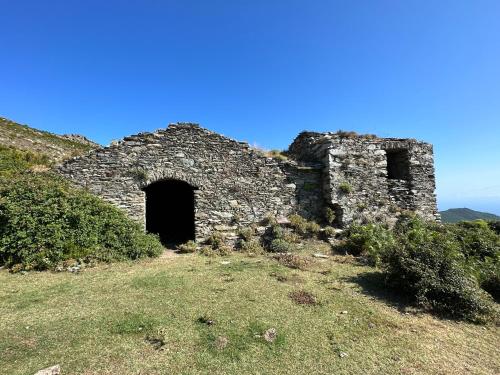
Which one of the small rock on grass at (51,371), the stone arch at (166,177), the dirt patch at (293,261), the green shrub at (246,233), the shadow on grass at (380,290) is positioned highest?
the stone arch at (166,177)

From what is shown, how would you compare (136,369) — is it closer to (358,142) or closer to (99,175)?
(99,175)

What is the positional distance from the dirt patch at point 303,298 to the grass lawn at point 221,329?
0.37ft

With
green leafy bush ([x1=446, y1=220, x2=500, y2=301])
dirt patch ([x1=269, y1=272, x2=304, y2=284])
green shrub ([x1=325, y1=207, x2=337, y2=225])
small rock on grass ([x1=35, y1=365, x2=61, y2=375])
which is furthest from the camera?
green shrub ([x1=325, y1=207, x2=337, y2=225])

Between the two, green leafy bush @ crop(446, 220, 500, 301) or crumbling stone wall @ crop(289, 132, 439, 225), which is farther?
crumbling stone wall @ crop(289, 132, 439, 225)

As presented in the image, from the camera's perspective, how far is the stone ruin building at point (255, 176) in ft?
37.1

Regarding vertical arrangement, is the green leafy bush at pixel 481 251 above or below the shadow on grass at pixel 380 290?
above

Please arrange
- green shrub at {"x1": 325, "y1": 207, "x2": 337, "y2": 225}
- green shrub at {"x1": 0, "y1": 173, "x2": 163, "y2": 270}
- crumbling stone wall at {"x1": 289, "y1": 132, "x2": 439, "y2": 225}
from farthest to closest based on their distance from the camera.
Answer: crumbling stone wall at {"x1": 289, "y1": 132, "x2": 439, "y2": 225}, green shrub at {"x1": 325, "y1": 207, "x2": 337, "y2": 225}, green shrub at {"x1": 0, "y1": 173, "x2": 163, "y2": 270}

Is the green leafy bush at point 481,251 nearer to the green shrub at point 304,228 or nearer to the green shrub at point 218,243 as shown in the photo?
the green shrub at point 304,228

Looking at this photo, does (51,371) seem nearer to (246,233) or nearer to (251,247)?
(251,247)

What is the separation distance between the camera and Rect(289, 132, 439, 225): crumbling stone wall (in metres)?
12.5

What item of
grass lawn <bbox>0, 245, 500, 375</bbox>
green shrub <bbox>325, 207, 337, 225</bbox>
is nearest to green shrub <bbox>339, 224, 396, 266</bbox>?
green shrub <bbox>325, 207, 337, 225</bbox>

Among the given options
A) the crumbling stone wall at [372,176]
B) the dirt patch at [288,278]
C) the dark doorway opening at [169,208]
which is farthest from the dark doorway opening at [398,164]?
the dark doorway opening at [169,208]

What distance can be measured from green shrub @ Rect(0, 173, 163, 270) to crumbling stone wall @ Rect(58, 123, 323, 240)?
1.19 meters

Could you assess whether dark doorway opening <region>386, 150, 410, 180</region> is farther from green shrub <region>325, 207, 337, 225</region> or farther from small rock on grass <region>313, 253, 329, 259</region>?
small rock on grass <region>313, 253, 329, 259</region>
